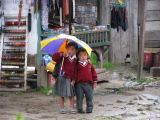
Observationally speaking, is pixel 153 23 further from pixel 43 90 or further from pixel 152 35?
pixel 43 90

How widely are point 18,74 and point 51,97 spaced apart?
132cm

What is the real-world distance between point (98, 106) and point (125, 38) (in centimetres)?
663

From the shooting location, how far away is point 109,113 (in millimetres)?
6973

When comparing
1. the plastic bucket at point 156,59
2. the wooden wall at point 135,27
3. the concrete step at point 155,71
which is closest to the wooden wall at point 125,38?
the wooden wall at point 135,27

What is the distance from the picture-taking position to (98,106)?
7.99 metres

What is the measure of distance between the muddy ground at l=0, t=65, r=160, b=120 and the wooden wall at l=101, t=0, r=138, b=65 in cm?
345

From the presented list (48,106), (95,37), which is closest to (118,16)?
(95,37)

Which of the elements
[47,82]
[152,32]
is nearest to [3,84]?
[47,82]

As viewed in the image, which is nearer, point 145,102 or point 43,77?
point 145,102

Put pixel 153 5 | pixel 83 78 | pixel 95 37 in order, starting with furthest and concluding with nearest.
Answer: pixel 153 5 < pixel 95 37 < pixel 83 78

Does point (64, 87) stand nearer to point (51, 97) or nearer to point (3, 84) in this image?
point (51, 97)

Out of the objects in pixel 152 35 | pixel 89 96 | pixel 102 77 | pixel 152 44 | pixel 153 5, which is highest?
pixel 153 5

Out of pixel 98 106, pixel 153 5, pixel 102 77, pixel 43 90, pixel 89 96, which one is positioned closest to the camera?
pixel 89 96

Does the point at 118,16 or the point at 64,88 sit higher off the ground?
the point at 118,16
